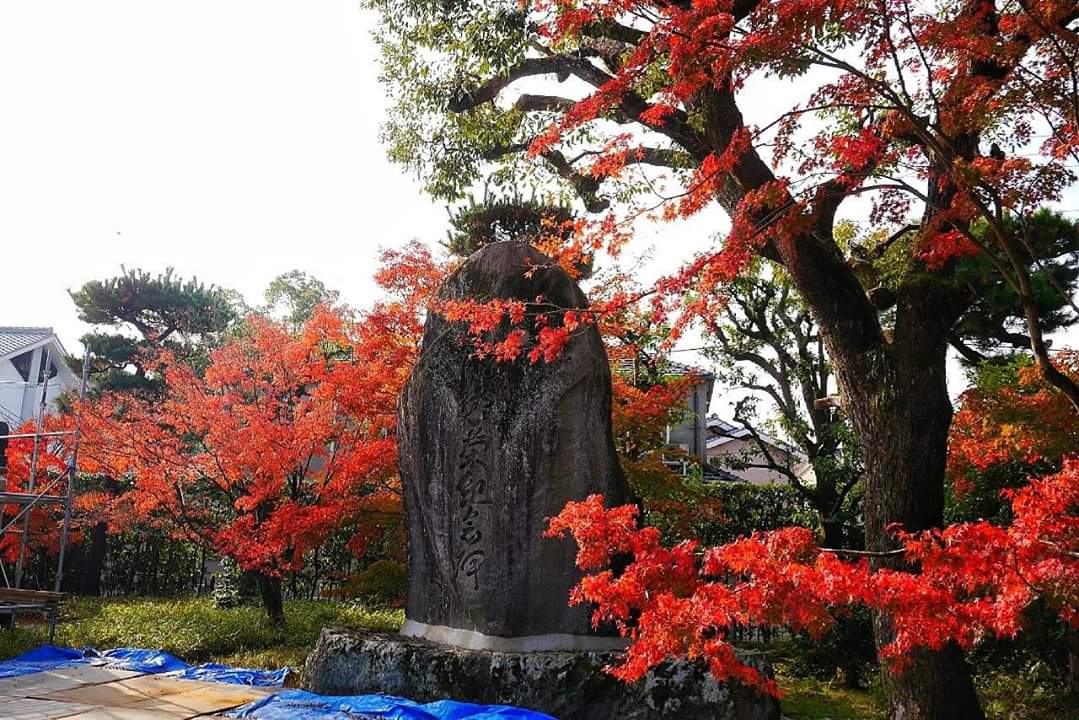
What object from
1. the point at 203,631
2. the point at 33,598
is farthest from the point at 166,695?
the point at 33,598

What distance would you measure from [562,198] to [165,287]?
36.3 ft

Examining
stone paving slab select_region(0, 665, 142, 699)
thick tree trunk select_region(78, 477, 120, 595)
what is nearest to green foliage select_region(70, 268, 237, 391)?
thick tree trunk select_region(78, 477, 120, 595)

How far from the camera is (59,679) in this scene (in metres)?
7.77

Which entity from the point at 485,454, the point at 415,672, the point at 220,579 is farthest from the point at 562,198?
the point at 220,579

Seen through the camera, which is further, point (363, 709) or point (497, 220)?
point (497, 220)

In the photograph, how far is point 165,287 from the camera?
18.5 meters

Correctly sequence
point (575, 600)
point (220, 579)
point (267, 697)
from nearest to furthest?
point (575, 600) < point (267, 697) < point (220, 579)

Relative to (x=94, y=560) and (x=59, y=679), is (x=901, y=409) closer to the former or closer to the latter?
(x=59, y=679)

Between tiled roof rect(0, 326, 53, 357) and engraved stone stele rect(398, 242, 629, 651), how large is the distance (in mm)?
25379

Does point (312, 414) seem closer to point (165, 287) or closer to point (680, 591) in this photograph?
point (680, 591)

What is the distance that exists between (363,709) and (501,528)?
5.51ft

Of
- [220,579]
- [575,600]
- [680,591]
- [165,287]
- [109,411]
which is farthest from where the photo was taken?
[165,287]

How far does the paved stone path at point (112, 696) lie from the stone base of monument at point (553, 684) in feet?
4.07

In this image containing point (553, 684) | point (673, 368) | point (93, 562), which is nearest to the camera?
point (553, 684)
